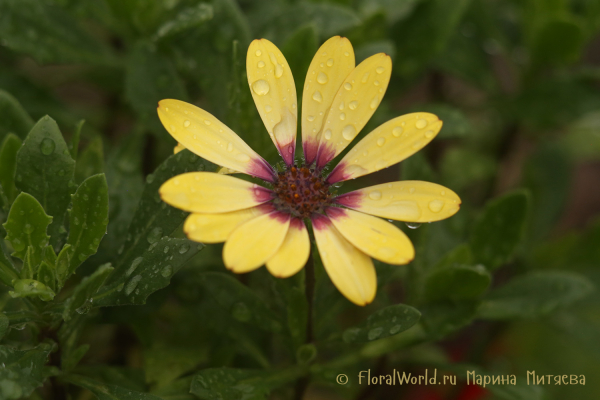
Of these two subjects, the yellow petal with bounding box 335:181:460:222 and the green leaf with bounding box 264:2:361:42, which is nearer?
the yellow petal with bounding box 335:181:460:222

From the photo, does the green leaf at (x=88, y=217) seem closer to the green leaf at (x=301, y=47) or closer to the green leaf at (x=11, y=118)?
the green leaf at (x=11, y=118)

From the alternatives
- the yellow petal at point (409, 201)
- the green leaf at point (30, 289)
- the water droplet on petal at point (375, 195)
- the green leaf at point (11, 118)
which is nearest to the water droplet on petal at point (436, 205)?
the yellow petal at point (409, 201)

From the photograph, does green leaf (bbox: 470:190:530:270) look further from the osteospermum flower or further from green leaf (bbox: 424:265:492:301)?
the osteospermum flower

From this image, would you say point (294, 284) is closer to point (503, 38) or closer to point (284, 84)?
point (284, 84)

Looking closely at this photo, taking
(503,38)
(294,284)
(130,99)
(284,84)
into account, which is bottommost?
(294,284)

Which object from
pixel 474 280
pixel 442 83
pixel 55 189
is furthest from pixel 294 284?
pixel 442 83

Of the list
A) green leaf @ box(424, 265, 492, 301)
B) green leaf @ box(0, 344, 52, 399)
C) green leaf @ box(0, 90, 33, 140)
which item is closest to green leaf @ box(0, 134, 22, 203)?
green leaf @ box(0, 90, 33, 140)

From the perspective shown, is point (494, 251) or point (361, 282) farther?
point (494, 251)

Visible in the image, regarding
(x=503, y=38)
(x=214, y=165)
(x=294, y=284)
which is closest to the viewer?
(x=214, y=165)

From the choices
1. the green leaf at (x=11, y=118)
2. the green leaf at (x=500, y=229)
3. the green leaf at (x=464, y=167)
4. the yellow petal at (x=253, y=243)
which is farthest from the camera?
the green leaf at (x=464, y=167)
